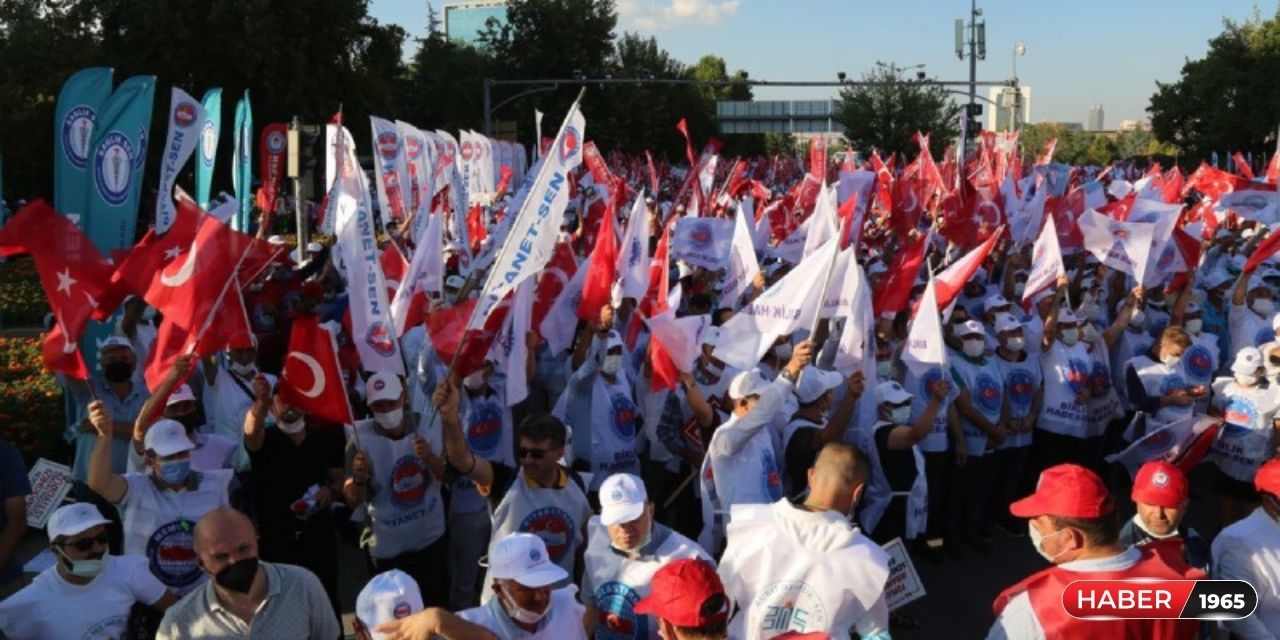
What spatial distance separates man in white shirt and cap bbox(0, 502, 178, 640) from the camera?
3963 millimetres

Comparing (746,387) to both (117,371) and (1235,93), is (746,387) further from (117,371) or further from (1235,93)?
(1235,93)

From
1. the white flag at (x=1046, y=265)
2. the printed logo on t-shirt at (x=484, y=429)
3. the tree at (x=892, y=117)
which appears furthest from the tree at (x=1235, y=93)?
the printed logo on t-shirt at (x=484, y=429)

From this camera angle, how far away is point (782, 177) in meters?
33.5

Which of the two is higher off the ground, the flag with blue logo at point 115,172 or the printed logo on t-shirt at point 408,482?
the flag with blue logo at point 115,172

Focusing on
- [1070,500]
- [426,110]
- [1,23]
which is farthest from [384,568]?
[426,110]

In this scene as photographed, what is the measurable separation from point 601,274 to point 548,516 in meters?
2.95

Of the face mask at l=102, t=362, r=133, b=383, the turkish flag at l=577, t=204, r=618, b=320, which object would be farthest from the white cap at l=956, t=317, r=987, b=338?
the face mask at l=102, t=362, r=133, b=383

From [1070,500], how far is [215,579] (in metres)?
2.69

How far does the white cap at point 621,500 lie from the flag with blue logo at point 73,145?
16.6ft

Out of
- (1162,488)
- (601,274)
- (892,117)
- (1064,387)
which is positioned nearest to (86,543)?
Answer: (1162,488)

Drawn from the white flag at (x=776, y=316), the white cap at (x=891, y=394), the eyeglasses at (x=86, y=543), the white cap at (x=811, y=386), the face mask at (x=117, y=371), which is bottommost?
the eyeglasses at (x=86, y=543)

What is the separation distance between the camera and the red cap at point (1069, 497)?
337 cm

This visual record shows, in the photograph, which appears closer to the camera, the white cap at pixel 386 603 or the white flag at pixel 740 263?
the white cap at pixel 386 603

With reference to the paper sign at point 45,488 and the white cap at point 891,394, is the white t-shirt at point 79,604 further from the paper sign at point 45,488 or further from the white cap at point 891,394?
the white cap at point 891,394
